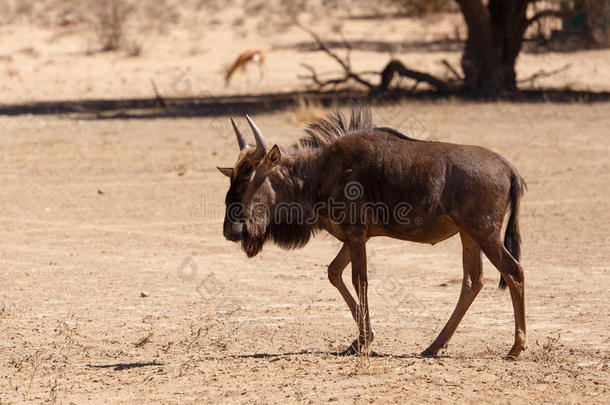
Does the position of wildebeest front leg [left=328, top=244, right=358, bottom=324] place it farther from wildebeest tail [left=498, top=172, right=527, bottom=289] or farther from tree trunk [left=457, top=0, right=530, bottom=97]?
tree trunk [left=457, top=0, right=530, bottom=97]

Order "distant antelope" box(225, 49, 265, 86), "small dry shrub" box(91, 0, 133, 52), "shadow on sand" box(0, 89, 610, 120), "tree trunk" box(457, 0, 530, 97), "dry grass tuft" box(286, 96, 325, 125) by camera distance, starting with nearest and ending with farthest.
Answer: "dry grass tuft" box(286, 96, 325, 125)
"shadow on sand" box(0, 89, 610, 120)
"tree trunk" box(457, 0, 530, 97)
"distant antelope" box(225, 49, 265, 86)
"small dry shrub" box(91, 0, 133, 52)

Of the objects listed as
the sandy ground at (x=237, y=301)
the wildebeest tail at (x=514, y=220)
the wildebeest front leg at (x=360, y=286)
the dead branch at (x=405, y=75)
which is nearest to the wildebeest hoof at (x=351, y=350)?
the wildebeest front leg at (x=360, y=286)

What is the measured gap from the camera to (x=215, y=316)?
8594 millimetres

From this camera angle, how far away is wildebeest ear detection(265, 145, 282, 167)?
7027mm

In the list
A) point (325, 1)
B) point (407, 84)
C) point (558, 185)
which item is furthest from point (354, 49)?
point (558, 185)

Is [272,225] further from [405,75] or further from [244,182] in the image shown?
[405,75]

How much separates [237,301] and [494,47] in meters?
16.4

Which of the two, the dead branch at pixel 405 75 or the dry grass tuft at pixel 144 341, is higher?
the dry grass tuft at pixel 144 341

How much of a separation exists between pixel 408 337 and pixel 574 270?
3015 mm

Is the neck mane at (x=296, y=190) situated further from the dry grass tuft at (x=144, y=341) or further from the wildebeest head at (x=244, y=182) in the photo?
the dry grass tuft at (x=144, y=341)

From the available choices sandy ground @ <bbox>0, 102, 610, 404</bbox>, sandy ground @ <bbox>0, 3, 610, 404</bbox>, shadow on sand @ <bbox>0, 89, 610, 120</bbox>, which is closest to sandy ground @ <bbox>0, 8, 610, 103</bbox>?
shadow on sand @ <bbox>0, 89, 610, 120</bbox>

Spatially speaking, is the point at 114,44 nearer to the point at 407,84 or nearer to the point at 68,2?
the point at 407,84

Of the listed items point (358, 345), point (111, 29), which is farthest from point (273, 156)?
point (111, 29)

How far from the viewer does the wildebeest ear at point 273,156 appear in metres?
7.03
